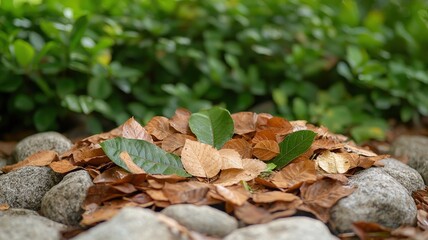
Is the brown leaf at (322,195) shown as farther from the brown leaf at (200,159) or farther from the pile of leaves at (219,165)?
the brown leaf at (200,159)

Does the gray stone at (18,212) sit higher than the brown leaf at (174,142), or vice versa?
the brown leaf at (174,142)

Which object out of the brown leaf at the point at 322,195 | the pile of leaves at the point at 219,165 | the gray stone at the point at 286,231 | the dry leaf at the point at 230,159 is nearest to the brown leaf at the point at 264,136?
the pile of leaves at the point at 219,165

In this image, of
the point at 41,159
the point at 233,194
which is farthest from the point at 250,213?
the point at 41,159

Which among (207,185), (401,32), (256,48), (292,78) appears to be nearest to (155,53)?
(256,48)

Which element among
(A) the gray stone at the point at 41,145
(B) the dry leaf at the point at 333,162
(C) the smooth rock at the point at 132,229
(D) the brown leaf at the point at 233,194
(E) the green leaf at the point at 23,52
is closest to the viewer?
(C) the smooth rock at the point at 132,229

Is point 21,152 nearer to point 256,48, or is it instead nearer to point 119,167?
point 119,167

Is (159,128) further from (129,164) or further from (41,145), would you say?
(41,145)

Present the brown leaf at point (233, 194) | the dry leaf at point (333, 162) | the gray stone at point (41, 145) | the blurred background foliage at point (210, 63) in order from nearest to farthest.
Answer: the brown leaf at point (233, 194) < the dry leaf at point (333, 162) < the gray stone at point (41, 145) < the blurred background foliage at point (210, 63)

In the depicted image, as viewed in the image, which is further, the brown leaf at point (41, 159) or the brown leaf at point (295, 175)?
the brown leaf at point (41, 159)
